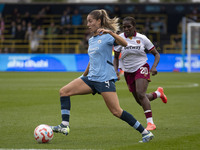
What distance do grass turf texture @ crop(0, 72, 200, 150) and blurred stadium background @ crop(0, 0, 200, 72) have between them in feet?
50.4

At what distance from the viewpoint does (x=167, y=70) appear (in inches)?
1235

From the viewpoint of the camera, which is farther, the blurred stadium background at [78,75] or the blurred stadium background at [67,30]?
the blurred stadium background at [67,30]

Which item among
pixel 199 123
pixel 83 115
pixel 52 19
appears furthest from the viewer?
pixel 52 19

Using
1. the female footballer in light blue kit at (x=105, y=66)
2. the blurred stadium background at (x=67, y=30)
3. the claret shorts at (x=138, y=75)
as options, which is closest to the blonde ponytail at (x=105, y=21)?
the female footballer in light blue kit at (x=105, y=66)

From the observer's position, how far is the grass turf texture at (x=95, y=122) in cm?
726

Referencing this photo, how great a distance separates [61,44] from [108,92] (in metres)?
29.9

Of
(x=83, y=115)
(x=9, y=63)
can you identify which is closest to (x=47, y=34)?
(x=9, y=63)

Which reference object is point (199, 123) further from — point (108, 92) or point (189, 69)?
point (189, 69)

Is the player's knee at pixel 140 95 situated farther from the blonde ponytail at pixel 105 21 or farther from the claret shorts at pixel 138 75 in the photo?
the blonde ponytail at pixel 105 21

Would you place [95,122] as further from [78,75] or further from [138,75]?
[78,75]

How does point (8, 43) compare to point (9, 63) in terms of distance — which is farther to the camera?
point (8, 43)

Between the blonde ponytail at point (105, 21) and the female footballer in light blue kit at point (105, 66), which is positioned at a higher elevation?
the blonde ponytail at point (105, 21)

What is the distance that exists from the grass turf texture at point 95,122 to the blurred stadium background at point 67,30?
1537 centimetres

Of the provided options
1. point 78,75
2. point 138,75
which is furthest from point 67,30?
point 138,75
